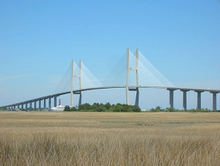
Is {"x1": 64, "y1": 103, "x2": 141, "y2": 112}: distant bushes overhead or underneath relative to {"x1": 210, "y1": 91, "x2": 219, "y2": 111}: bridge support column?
underneath

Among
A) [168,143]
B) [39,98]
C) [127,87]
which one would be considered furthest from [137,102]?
[168,143]

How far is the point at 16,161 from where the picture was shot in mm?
7961

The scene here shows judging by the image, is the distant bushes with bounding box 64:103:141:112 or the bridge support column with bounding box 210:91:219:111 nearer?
the distant bushes with bounding box 64:103:141:112

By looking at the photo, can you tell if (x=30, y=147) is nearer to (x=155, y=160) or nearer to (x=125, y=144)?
(x=125, y=144)

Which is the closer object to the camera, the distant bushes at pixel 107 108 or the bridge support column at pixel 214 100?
the distant bushes at pixel 107 108

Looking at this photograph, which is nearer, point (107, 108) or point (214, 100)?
point (214, 100)

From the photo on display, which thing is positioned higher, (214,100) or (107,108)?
(214,100)

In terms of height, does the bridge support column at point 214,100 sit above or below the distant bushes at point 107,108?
above

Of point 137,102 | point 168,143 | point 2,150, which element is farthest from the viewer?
point 137,102

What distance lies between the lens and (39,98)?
108000 millimetres

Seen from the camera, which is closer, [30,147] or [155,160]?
[155,160]

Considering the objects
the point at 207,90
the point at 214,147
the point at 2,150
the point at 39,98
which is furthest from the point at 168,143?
the point at 39,98

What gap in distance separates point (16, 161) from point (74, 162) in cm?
148

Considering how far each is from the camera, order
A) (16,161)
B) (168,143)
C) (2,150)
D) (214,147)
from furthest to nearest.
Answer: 1. (168,143)
2. (214,147)
3. (2,150)
4. (16,161)
